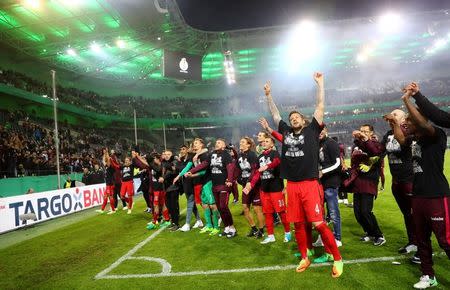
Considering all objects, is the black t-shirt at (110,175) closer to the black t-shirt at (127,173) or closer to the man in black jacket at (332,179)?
the black t-shirt at (127,173)

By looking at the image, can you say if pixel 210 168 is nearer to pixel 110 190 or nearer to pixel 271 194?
pixel 271 194

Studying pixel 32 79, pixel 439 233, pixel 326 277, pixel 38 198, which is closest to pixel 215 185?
pixel 326 277

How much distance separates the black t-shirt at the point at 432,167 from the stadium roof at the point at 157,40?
65.6 ft

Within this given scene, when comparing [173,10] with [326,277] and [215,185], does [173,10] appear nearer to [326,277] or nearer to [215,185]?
[215,185]

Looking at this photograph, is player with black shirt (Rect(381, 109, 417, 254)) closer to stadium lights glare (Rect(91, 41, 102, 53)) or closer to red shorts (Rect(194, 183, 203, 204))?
red shorts (Rect(194, 183, 203, 204))

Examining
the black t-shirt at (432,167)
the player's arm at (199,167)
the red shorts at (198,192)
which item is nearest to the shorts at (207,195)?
the red shorts at (198,192)

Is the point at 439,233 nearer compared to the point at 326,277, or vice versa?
the point at 439,233

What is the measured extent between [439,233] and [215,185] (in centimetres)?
482

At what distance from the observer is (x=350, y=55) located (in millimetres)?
39500

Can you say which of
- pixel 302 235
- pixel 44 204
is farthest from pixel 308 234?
pixel 44 204

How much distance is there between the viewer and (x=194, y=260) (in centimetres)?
595

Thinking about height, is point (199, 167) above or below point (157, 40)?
below

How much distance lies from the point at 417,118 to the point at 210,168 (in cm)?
509

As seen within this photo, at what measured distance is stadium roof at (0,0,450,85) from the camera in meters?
23.2
